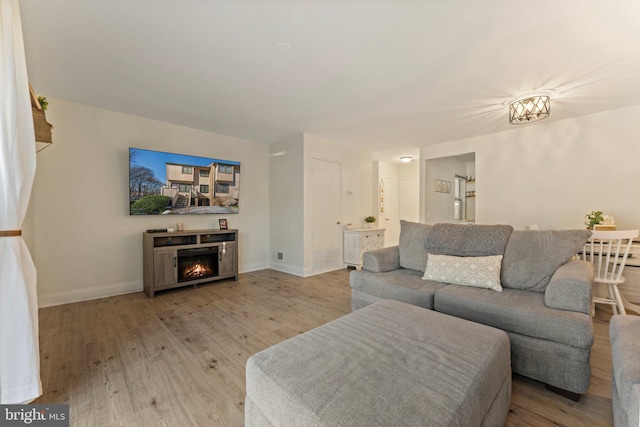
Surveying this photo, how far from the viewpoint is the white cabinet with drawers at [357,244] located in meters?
4.75

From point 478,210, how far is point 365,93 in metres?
3.09

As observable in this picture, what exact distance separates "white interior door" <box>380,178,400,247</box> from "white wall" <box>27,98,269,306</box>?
491cm

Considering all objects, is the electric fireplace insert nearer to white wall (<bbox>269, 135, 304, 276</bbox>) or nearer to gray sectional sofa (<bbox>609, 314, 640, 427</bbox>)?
white wall (<bbox>269, 135, 304, 276</bbox>)

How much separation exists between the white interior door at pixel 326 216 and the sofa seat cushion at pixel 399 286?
1.97 meters

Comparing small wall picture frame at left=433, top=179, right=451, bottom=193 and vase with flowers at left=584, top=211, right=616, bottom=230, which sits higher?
small wall picture frame at left=433, top=179, right=451, bottom=193

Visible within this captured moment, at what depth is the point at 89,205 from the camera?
10.4 feet

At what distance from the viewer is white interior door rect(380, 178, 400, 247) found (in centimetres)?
696

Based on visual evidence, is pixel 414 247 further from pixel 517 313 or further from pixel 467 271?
pixel 517 313

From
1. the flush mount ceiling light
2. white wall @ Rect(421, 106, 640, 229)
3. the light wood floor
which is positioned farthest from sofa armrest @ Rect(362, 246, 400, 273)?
white wall @ Rect(421, 106, 640, 229)

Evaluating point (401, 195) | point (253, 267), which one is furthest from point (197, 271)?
point (401, 195)

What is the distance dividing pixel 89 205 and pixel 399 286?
150 inches

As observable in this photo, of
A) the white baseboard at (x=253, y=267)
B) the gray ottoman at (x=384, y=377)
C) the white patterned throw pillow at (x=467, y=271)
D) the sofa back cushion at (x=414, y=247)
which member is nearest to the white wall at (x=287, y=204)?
the white baseboard at (x=253, y=267)

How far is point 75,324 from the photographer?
2463 mm

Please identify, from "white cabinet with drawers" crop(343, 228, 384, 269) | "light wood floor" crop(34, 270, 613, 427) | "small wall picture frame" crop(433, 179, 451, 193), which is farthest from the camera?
"small wall picture frame" crop(433, 179, 451, 193)
